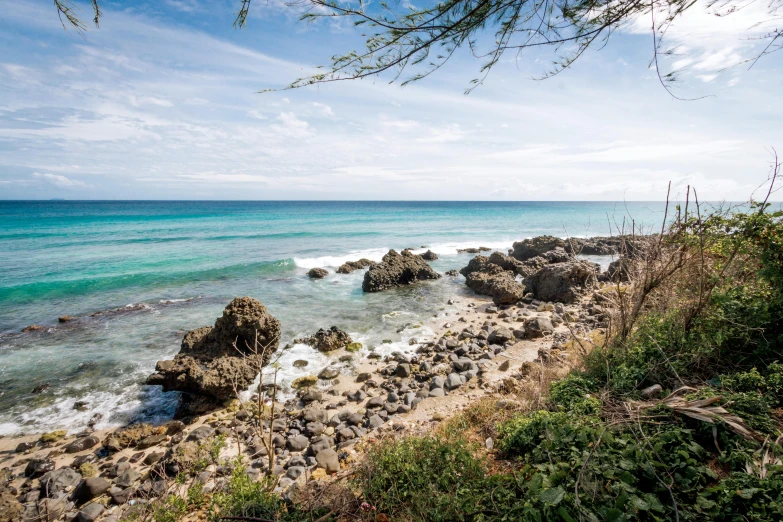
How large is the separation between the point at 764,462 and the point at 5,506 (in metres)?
8.88

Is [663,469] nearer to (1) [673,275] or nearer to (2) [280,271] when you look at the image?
(1) [673,275]

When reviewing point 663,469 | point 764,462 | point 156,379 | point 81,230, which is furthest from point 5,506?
point 81,230

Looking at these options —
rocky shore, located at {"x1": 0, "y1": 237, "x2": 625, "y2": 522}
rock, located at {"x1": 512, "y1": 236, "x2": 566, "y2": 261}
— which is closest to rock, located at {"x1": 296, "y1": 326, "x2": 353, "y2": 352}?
rocky shore, located at {"x1": 0, "y1": 237, "x2": 625, "y2": 522}

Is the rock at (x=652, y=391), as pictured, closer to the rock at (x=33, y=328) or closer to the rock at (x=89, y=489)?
the rock at (x=89, y=489)

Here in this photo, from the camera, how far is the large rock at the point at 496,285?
1431cm

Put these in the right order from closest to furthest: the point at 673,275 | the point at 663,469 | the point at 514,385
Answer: the point at 663,469
the point at 673,275
the point at 514,385

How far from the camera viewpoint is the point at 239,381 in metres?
7.77

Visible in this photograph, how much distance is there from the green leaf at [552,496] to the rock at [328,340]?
25.2 ft

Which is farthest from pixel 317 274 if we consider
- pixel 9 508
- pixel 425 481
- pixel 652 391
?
pixel 652 391

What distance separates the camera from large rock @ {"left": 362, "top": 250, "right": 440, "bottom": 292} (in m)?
16.8

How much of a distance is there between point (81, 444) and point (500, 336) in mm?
9720

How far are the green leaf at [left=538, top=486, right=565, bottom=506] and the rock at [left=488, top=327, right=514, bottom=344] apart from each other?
294 inches

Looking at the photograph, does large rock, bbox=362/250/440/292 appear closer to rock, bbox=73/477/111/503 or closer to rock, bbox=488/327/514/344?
rock, bbox=488/327/514/344

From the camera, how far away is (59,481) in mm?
5516
